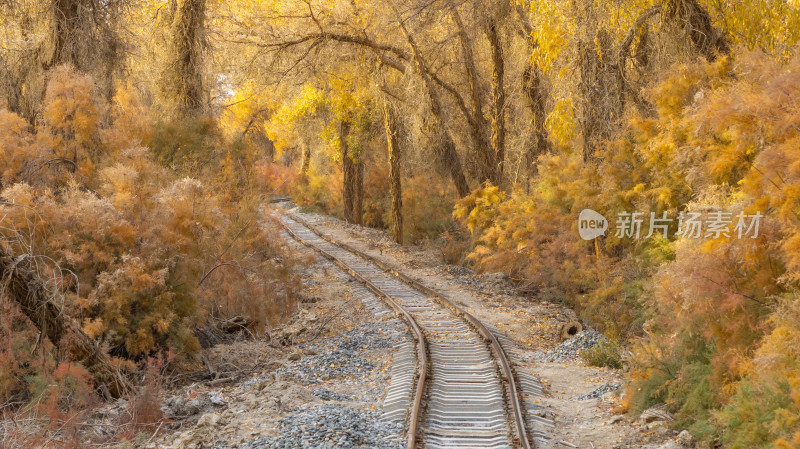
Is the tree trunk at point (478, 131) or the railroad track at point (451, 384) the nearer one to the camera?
the railroad track at point (451, 384)

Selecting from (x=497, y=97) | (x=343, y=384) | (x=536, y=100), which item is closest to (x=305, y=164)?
(x=497, y=97)

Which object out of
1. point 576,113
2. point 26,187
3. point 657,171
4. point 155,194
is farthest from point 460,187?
point 26,187

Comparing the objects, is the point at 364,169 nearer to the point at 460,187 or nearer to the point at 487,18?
the point at 460,187

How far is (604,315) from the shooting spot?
13.6 metres

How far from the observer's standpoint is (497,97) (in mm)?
21531

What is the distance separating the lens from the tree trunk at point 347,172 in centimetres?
3045

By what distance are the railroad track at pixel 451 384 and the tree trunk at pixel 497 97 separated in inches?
289

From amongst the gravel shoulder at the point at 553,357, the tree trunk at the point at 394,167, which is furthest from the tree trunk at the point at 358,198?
the gravel shoulder at the point at 553,357

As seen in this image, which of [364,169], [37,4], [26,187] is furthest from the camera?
[364,169]

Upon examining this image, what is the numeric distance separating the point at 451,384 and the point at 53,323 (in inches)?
213

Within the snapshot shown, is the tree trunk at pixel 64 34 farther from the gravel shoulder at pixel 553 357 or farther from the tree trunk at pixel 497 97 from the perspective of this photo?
the tree trunk at pixel 497 97

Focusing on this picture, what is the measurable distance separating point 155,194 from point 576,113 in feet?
27.9

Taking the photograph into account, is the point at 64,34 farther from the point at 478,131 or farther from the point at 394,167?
the point at 394,167

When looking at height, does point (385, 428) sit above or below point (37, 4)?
below
